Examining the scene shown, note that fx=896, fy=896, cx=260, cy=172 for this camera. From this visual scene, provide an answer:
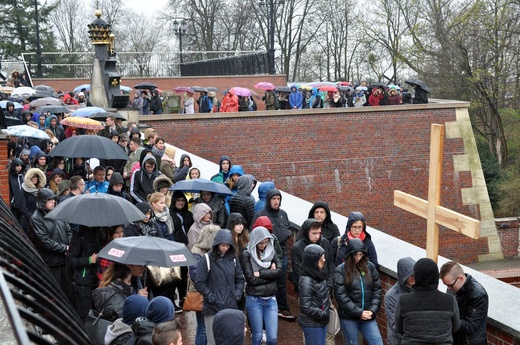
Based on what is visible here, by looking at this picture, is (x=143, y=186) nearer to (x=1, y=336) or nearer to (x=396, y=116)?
(x=1, y=336)

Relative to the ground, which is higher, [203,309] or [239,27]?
[239,27]

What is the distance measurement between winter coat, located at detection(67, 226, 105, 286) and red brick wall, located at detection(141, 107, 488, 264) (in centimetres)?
1917

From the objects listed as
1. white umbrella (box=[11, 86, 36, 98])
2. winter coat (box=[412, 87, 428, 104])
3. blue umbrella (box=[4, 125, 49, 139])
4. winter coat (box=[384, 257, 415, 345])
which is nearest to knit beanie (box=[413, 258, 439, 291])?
winter coat (box=[384, 257, 415, 345])

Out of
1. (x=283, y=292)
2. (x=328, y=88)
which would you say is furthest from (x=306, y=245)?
(x=328, y=88)

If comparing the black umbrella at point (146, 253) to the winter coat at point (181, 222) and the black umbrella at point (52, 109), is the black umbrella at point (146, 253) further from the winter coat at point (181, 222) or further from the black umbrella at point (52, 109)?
the black umbrella at point (52, 109)

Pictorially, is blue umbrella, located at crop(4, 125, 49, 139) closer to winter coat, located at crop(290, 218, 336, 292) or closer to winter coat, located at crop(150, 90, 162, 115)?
winter coat, located at crop(290, 218, 336, 292)

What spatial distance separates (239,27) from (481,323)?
52357mm

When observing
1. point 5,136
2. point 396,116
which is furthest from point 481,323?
point 396,116

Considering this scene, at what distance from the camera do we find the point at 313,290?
789cm

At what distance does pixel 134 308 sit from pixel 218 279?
2.27 metres

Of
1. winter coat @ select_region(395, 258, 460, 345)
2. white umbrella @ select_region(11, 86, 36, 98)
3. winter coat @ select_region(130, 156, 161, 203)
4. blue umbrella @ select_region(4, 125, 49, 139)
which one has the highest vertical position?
white umbrella @ select_region(11, 86, 36, 98)

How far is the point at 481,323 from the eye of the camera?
22.8ft

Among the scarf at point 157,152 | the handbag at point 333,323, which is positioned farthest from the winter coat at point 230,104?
the handbag at point 333,323

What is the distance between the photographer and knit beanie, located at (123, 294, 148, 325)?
591cm
